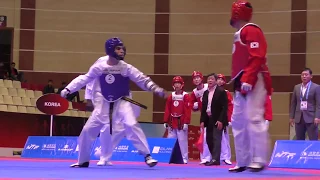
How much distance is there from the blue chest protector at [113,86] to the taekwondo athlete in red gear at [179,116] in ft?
16.2

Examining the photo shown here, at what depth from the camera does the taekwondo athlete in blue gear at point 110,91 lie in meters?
8.78

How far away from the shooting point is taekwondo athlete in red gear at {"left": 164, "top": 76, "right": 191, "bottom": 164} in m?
13.9

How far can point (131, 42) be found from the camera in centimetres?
2317

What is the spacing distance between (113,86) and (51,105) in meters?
7.17

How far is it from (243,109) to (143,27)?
52.4 feet

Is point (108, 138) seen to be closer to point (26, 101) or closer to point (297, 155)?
point (297, 155)

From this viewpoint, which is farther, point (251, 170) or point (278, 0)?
point (278, 0)

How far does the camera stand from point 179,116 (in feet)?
45.7

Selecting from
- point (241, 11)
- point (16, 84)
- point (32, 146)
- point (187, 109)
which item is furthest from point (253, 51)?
point (16, 84)

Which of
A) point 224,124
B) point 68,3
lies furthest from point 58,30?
point 224,124

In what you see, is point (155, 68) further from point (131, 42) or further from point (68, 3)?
point (68, 3)

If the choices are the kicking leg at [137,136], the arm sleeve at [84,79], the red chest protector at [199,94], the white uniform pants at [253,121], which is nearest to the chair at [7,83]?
the red chest protector at [199,94]

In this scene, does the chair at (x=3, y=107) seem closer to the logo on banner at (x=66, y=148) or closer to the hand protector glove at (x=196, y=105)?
the logo on banner at (x=66, y=148)

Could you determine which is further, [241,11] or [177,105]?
[177,105]
